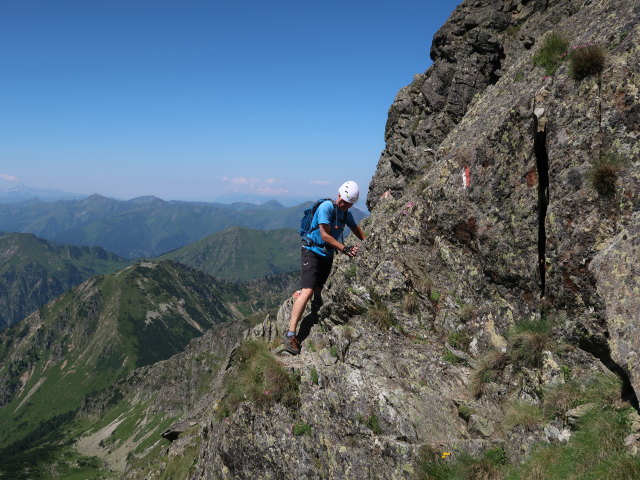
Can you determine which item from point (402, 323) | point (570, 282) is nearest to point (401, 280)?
point (402, 323)

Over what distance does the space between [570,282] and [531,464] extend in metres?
4.87

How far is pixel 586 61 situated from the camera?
11547mm

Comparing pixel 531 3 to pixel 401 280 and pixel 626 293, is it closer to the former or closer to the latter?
pixel 401 280

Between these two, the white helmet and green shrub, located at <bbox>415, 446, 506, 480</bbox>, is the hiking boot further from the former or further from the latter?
green shrub, located at <bbox>415, 446, 506, 480</bbox>

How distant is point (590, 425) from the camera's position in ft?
28.1

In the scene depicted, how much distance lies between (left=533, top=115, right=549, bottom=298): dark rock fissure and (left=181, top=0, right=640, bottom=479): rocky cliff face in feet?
0.13

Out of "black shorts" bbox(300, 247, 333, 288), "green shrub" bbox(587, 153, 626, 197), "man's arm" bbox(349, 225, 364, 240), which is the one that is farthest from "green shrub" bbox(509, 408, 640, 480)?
"man's arm" bbox(349, 225, 364, 240)

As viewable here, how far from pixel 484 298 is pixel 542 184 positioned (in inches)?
163

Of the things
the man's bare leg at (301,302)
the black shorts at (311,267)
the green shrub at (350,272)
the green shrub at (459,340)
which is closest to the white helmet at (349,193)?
the black shorts at (311,267)

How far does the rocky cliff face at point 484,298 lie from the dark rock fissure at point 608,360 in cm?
5

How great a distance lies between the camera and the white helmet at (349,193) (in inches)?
572

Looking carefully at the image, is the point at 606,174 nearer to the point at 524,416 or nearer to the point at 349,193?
the point at 524,416

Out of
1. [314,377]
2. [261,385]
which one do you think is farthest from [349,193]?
[261,385]

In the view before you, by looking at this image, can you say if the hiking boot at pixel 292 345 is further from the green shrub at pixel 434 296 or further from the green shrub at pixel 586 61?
the green shrub at pixel 586 61
